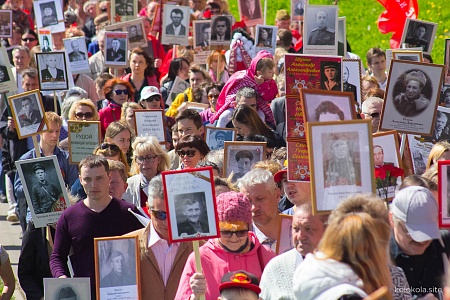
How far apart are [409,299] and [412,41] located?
8.60 metres

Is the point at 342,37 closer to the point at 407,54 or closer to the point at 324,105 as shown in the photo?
the point at 407,54

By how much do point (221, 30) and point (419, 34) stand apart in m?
3.18

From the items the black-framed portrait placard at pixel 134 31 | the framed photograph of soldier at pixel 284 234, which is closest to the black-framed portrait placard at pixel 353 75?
the framed photograph of soldier at pixel 284 234

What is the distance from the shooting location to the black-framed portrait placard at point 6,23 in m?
17.0

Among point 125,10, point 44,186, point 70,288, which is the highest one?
point 125,10

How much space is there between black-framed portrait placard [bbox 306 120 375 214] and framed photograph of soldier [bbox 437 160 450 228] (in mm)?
518

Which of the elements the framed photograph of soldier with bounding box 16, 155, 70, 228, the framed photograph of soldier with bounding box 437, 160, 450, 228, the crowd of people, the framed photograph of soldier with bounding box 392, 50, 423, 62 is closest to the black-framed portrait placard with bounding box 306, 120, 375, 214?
the crowd of people

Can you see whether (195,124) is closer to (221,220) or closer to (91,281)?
(91,281)

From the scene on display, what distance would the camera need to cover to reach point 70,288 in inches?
268

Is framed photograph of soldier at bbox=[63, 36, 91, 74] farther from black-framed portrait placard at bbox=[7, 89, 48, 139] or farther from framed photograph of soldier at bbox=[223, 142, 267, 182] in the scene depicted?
framed photograph of soldier at bbox=[223, 142, 267, 182]

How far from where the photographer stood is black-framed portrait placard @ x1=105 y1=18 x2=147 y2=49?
15.2 metres

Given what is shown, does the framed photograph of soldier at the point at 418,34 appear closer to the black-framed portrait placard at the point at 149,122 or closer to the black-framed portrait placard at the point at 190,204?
the black-framed portrait placard at the point at 149,122

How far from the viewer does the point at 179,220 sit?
600 cm

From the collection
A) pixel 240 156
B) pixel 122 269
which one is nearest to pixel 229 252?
pixel 122 269
